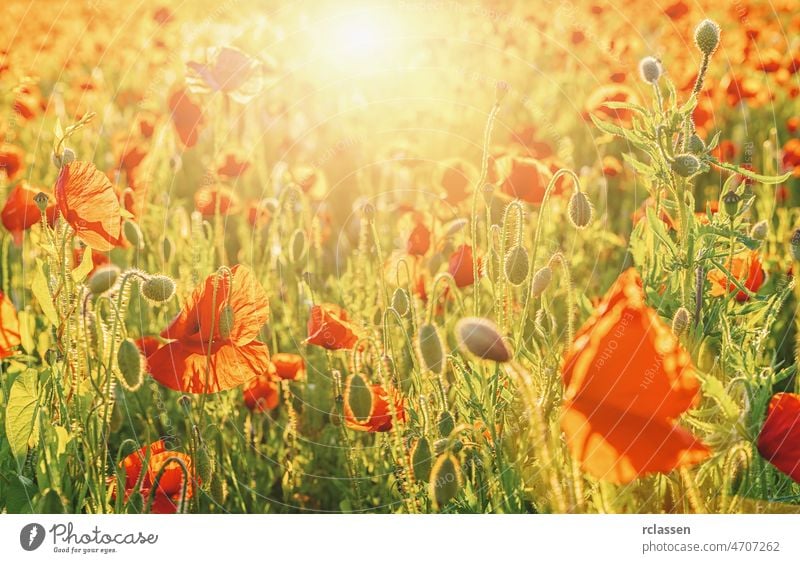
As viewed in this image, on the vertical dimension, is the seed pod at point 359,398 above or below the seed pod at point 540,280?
below

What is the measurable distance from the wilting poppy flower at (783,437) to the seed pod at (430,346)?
0.35m

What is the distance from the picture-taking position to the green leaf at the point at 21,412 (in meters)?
0.92

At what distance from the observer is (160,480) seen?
3.14 ft

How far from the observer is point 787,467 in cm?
86

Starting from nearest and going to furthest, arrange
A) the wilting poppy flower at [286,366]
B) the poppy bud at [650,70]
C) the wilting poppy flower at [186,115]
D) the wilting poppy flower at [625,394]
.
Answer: the wilting poppy flower at [625,394]
the poppy bud at [650,70]
the wilting poppy flower at [286,366]
the wilting poppy flower at [186,115]

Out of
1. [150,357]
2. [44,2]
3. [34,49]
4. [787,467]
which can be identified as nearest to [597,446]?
[787,467]

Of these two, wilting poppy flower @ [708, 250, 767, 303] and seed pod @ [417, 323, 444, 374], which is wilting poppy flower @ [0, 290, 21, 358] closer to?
seed pod @ [417, 323, 444, 374]

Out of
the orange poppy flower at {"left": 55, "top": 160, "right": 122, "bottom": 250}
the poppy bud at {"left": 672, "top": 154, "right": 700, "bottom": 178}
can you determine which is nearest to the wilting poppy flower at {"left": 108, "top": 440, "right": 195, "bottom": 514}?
the orange poppy flower at {"left": 55, "top": 160, "right": 122, "bottom": 250}

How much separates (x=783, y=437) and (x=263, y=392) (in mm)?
626

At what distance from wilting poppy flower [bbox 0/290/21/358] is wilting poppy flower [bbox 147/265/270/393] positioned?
200 millimetres

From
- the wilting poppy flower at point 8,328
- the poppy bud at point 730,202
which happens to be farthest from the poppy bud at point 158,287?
the poppy bud at point 730,202

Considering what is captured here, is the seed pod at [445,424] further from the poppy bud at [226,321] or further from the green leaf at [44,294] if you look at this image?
the green leaf at [44,294]

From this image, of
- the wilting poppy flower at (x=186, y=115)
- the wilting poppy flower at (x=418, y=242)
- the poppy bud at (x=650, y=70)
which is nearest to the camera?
the poppy bud at (x=650, y=70)
